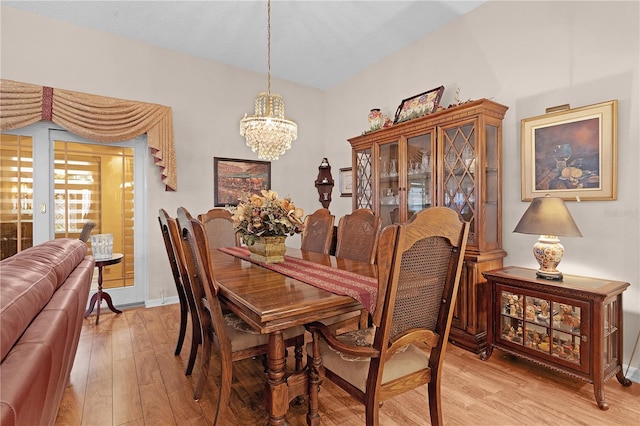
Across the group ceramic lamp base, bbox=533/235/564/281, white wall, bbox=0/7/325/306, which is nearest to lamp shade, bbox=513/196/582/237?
ceramic lamp base, bbox=533/235/564/281

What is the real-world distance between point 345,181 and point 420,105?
1.61 m

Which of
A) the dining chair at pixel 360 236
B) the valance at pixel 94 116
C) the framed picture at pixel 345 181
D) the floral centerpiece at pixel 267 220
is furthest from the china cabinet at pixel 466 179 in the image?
the valance at pixel 94 116

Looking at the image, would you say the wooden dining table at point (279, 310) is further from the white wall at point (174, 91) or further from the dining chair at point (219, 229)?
the white wall at point (174, 91)

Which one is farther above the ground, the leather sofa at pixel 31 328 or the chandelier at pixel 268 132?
the chandelier at pixel 268 132

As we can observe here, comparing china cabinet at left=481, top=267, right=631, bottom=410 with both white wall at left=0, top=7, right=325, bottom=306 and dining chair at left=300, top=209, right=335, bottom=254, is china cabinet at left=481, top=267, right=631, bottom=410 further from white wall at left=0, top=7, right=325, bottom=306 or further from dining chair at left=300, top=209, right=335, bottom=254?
white wall at left=0, top=7, right=325, bottom=306

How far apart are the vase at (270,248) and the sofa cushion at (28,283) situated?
1.03 meters

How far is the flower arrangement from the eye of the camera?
2.08 m

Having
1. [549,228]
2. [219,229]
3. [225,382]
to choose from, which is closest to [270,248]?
[225,382]

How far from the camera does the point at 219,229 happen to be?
132 inches

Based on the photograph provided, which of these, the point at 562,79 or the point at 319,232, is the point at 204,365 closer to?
the point at 319,232

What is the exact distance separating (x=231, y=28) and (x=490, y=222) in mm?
3124

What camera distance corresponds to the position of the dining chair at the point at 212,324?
4.99 feet

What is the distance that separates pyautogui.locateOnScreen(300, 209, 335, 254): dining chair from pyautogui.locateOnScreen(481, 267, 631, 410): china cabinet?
4.18ft

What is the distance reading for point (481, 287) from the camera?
257 cm
